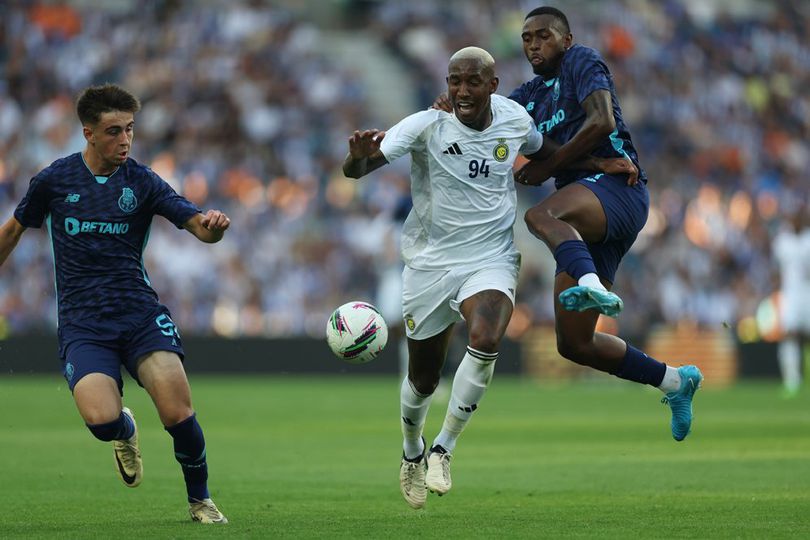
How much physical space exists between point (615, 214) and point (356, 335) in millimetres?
1845

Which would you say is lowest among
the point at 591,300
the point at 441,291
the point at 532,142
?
the point at 441,291

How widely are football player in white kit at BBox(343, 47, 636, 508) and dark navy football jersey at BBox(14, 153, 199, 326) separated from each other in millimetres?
1265

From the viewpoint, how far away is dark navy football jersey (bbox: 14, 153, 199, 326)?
28.9ft

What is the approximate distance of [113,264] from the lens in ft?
29.1

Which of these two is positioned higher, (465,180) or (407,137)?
(407,137)

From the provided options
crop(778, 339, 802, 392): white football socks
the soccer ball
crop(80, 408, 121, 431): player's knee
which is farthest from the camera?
crop(778, 339, 802, 392): white football socks

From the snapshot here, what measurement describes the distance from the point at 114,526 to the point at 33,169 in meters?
18.6

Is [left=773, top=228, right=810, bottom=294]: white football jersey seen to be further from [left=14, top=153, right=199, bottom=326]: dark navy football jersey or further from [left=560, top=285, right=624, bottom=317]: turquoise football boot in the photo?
[left=14, top=153, right=199, bottom=326]: dark navy football jersey

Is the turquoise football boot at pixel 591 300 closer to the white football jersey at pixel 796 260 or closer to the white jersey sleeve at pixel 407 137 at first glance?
the white jersey sleeve at pixel 407 137

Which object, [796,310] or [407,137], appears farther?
[796,310]

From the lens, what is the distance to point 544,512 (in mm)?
9289

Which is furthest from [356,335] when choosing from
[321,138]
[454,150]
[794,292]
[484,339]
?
[321,138]

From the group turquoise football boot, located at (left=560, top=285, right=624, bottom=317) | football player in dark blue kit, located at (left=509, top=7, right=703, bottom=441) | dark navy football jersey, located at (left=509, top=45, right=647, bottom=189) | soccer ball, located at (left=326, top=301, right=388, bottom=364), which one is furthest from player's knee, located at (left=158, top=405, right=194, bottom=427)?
dark navy football jersey, located at (left=509, top=45, right=647, bottom=189)

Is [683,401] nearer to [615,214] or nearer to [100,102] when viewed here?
[615,214]
